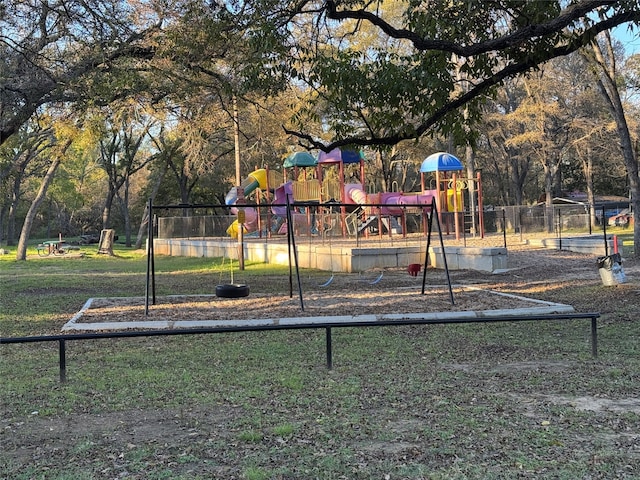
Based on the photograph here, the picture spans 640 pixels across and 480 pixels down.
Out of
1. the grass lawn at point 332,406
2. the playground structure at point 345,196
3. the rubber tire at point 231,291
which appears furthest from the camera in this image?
the playground structure at point 345,196

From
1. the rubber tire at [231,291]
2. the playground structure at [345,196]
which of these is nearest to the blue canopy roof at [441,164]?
the playground structure at [345,196]

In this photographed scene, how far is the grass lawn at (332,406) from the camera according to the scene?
3.85 meters

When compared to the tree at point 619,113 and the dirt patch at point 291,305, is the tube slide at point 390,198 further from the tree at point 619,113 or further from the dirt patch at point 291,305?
the dirt patch at point 291,305

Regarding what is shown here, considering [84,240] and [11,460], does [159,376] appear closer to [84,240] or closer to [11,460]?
[11,460]

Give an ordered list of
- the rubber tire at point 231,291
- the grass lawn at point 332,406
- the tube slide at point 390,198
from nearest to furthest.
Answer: the grass lawn at point 332,406, the rubber tire at point 231,291, the tube slide at point 390,198

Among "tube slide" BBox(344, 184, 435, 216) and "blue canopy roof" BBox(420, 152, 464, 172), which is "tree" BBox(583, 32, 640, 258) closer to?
"blue canopy roof" BBox(420, 152, 464, 172)

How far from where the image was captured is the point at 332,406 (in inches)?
201

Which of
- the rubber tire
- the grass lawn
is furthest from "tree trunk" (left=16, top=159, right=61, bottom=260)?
the grass lawn

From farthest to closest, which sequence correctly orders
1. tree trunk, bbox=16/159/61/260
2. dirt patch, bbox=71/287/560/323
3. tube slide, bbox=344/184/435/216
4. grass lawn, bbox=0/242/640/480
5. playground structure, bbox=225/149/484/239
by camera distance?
→ tree trunk, bbox=16/159/61/260 → tube slide, bbox=344/184/435/216 → playground structure, bbox=225/149/484/239 → dirt patch, bbox=71/287/560/323 → grass lawn, bbox=0/242/640/480

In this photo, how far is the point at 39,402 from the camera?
5391 millimetres

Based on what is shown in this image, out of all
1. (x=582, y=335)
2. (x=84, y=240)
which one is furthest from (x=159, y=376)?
(x=84, y=240)

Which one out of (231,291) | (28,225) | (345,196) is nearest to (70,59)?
(231,291)

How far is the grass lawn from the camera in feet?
12.6

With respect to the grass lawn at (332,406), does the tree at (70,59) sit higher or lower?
higher
